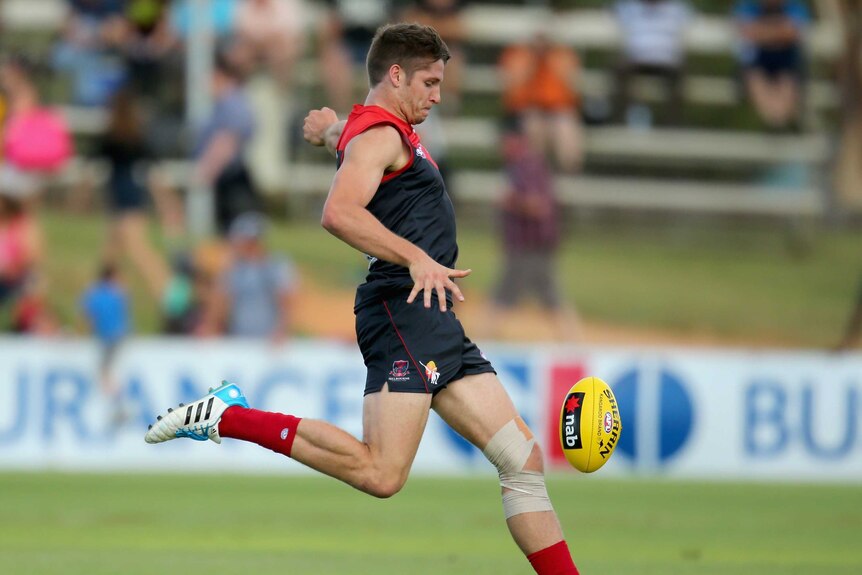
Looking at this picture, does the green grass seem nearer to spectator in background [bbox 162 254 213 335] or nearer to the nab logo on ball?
spectator in background [bbox 162 254 213 335]

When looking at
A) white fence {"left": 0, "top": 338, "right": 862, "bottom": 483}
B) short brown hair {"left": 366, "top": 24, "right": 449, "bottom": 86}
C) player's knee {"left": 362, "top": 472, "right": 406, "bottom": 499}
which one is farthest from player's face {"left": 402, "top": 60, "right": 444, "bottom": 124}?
white fence {"left": 0, "top": 338, "right": 862, "bottom": 483}

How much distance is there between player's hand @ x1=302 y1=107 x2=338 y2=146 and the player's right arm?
1.05 meters

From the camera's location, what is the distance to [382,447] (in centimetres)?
677

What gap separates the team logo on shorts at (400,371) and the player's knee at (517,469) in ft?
1.58

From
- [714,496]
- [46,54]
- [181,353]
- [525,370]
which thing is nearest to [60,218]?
[46,54]

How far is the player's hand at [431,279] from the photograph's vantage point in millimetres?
6461

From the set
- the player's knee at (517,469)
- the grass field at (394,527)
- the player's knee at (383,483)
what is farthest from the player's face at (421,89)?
the grass field at (394,527)

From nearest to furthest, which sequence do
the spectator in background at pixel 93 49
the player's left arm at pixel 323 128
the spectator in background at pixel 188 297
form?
the player's left arm at pixel 323 128, the spectator in background at pixel 188 297, the spectator in background at pixel 93 49

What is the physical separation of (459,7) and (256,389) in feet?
20.9

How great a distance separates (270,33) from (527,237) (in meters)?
4.29

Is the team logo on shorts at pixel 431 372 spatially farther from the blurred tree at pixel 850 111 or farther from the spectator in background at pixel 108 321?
the blurred tree at pixel 850 111

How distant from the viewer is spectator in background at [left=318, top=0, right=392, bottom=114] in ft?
66.0

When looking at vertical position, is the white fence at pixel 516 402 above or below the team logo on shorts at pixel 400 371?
below

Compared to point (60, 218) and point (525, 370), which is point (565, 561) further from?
point (60, 218)
